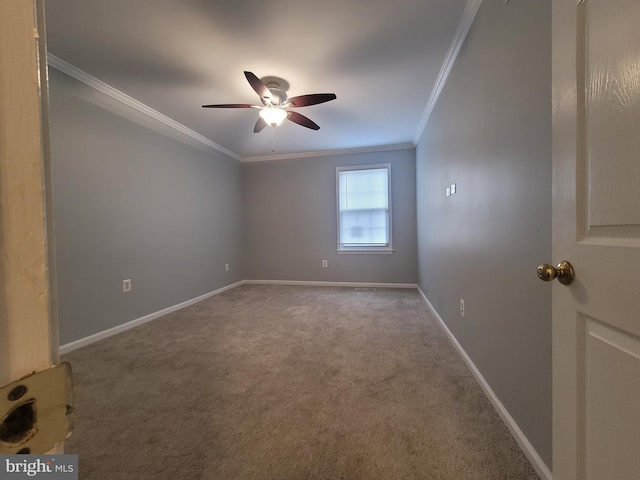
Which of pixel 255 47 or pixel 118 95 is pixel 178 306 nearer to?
pixel 118 95

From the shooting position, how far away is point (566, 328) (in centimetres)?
68

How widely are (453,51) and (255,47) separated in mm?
1516

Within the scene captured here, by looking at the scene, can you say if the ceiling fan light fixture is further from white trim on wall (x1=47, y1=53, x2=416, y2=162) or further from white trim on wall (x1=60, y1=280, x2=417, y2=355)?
white trim on wall (x1=60, y1=280, x2=417, y2=355)

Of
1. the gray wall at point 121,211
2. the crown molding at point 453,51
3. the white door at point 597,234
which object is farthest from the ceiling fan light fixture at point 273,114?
the white door at point 597,234

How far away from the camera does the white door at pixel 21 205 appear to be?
0.84 ft

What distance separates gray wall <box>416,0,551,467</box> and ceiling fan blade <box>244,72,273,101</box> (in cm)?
149

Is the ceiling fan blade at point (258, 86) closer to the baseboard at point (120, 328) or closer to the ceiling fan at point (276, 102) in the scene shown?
the ceiling fan at point (276, 102)

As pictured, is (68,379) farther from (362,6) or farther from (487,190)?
(362,6)

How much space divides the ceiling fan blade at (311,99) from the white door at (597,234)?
164 cm

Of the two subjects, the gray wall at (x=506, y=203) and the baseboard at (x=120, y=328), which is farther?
the baseboard at (x=120, y=328)

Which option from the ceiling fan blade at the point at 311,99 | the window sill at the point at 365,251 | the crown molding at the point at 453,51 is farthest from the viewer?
the window sill at the point at 365,251

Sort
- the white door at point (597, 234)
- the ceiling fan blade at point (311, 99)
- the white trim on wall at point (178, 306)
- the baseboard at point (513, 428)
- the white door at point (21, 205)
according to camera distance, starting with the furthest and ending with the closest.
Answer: the white trim on wall at point (178, 306) < the ceiling fan blade at point (311, 99) < the baseboard at point (513, 428) < the white door at point (597, 234) < the white door at point (21, 205)

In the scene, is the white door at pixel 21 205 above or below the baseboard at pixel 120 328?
above

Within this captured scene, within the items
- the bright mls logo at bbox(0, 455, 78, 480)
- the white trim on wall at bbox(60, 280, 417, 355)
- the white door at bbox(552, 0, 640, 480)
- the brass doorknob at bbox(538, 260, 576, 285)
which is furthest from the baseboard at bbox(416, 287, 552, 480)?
the white trim on wall at bbox(60, 280, 417, 355)
